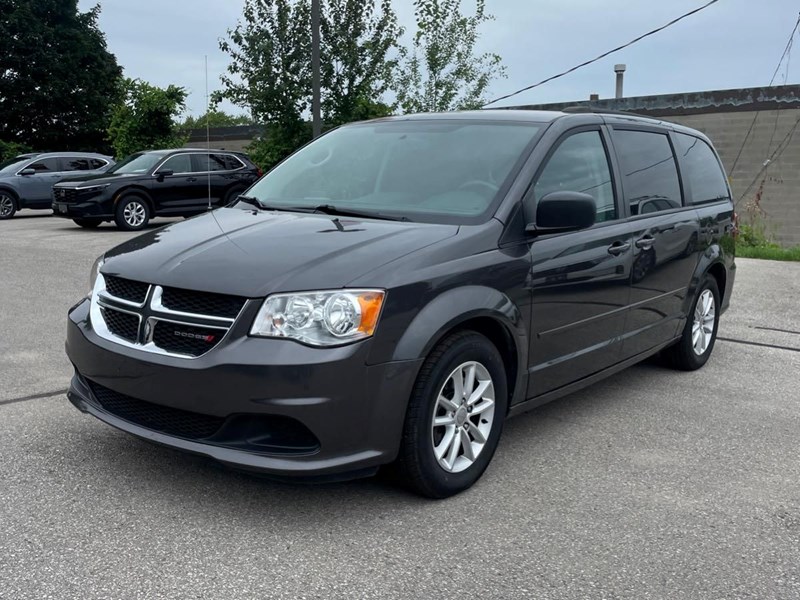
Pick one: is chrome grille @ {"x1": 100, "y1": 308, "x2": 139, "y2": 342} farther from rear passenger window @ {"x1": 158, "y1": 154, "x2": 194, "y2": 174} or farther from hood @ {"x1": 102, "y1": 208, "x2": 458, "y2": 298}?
rear passenger window @ {"x1": 158, "y1": 154, "x2": 194, "y2": 174}

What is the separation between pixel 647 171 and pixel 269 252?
284 cm

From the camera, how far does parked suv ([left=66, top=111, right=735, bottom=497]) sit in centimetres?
336

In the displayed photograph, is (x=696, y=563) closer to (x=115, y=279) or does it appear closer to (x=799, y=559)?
(x=799, y=559)

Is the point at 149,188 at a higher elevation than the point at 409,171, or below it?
below

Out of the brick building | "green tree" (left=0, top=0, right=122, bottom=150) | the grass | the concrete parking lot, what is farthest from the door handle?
"green tree" (left=0, top=0, right=122, bottom=150)

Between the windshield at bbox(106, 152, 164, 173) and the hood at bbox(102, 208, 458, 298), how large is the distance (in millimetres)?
13651

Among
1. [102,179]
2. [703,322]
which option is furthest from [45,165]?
[703,322]

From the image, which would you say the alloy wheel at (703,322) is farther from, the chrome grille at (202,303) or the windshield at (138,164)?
the windshield at (138,164)

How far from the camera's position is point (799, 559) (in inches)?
131

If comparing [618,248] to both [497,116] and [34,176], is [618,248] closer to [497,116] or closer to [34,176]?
[497,116]

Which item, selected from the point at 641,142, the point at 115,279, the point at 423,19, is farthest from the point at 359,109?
the point at 115,279

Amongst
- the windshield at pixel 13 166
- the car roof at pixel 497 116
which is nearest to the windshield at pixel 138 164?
the windshield at pixel 13 166

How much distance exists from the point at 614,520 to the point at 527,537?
445 millimetres

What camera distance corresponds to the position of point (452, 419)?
3.79 meters
